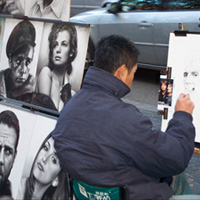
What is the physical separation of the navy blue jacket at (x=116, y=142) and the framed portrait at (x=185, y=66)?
0.62m

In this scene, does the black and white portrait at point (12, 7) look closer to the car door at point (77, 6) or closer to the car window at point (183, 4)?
the car window at point (183, 4)

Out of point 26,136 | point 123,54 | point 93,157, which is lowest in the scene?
point 26,136

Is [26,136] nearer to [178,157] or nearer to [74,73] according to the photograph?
[74,73]

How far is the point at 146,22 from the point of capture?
14.3 ft

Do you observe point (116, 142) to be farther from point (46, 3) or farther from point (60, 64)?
point (46, 3)

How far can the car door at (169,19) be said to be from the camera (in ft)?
12.7

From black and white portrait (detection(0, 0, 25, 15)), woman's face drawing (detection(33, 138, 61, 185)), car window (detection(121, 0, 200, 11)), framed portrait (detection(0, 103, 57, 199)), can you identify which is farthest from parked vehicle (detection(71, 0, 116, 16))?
woman's face drawing (detection(33, 138, 61, 185))

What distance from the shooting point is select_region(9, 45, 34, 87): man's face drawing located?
2.40 m

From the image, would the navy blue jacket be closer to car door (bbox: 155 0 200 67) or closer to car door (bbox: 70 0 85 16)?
car door (bbox: 155 0 200 67)

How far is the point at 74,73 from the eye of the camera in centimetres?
214

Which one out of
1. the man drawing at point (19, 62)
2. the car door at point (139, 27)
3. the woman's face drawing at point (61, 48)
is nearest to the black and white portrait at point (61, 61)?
the woman's face drawing at point (61, 48)

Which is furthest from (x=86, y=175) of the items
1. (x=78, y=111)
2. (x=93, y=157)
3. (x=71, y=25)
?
(x=71, y=25)

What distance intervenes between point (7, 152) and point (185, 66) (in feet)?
4.63

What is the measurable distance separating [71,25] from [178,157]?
1219 millimetres
